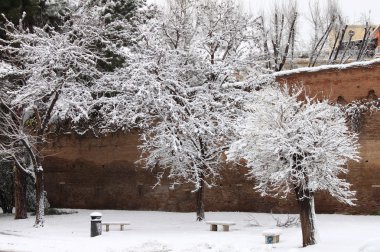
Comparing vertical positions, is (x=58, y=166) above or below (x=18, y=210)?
above

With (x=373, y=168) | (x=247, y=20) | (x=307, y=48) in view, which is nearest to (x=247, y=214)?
(x=373, y=168)

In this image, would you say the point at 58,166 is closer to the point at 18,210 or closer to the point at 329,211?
the point at 18,210

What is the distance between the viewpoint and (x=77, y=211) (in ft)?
81.2

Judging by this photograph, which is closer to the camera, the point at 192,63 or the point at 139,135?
the point at 192,63

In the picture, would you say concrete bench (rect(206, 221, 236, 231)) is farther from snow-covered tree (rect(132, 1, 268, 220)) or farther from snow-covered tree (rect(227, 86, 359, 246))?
snow-covered tree (rect(227, 86, 359, 246))

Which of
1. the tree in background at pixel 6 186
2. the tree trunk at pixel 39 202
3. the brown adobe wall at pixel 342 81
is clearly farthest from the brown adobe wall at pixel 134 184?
the tree trunk at pixel 39 202

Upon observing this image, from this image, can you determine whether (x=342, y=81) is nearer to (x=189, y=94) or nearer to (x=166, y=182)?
(x=189, y=94)

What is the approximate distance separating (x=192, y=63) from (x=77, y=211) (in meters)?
9.21

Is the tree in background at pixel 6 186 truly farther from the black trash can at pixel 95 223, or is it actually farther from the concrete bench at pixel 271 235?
the concrete bench at pixel 271 235

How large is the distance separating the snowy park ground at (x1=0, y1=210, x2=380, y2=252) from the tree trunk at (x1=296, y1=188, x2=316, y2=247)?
260 mm

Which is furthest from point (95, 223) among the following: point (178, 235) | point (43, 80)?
point (43, 80)

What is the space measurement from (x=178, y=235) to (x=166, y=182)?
6.88 meters

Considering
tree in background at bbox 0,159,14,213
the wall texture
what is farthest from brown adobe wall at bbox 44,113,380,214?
tree in background at bbox 0,159,14,213

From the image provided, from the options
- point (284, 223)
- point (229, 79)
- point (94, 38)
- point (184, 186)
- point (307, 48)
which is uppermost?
point (307, 48)
